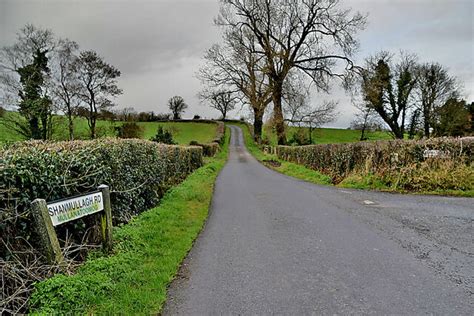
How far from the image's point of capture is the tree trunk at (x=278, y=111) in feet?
106

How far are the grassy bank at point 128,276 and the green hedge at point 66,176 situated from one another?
649 mm

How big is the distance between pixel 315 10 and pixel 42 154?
104 feet

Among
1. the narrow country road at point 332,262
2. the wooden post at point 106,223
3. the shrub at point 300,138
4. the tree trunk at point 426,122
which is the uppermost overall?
the tree trunk at point 426,122

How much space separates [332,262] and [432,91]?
39.5 m

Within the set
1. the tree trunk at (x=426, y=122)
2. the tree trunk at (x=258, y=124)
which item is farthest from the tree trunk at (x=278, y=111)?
the tree trunk at (x=426, y=122)

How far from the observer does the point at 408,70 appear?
1480 inches

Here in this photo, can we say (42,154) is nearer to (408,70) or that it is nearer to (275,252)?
(275,252)

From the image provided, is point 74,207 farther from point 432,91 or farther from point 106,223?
point 432,91

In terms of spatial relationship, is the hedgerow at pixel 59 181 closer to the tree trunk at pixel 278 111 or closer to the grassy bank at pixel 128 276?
the grassy bank at pixel 128 276

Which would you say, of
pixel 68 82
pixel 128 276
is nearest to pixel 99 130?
pixel 68 82

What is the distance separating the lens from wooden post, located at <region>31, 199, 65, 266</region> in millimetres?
3318

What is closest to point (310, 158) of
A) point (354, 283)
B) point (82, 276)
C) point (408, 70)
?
point (354, 283)

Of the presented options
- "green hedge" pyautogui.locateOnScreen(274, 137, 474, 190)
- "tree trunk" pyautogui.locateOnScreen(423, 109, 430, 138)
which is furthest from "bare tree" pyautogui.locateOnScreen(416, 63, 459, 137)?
"green hedge" pyautogui.locateOnScreen(274, 137, 474, 190)

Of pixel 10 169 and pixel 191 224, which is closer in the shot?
pixel 10 169
